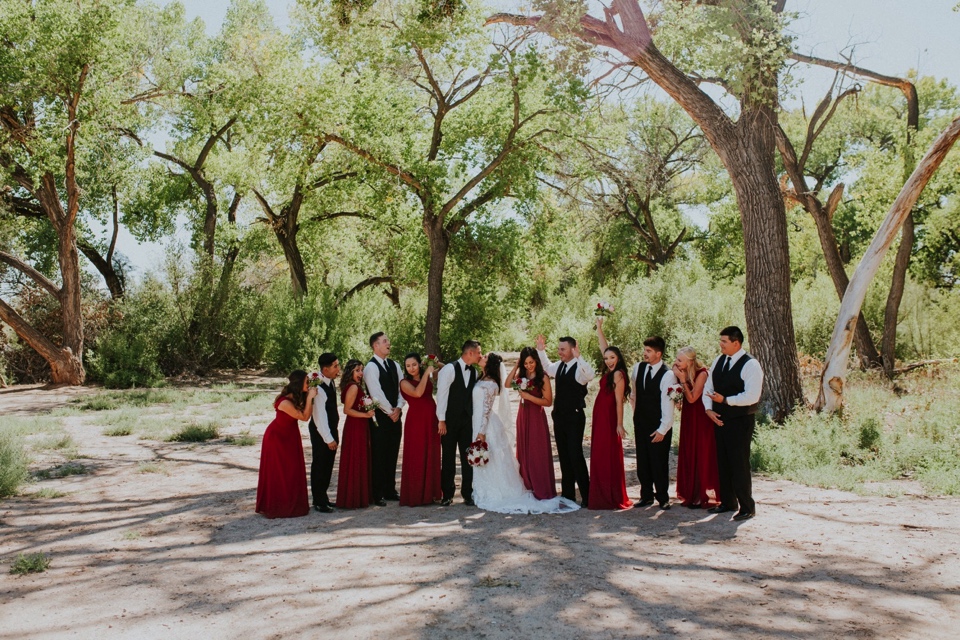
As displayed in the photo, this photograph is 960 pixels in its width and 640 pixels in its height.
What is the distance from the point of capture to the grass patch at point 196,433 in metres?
13.8

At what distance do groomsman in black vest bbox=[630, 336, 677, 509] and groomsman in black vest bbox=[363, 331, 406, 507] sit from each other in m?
2.67

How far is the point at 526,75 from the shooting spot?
19.5 meters

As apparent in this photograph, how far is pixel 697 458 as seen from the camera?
26.9 feet

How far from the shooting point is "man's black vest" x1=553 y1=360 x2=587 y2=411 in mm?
8227

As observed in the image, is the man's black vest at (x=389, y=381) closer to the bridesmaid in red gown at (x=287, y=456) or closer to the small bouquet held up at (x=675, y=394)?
the bridesmaid in red gown at (x=287, y=456)

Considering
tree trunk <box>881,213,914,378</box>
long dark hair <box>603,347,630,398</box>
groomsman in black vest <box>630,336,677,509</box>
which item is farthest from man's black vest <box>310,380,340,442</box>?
tree trunk <box>881,213,914,378</box>

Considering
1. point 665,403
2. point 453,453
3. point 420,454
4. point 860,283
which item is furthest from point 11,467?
point 860,283

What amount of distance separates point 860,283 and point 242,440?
10.7 m

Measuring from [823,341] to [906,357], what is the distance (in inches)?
102

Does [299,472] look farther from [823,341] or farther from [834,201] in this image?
[823,341]

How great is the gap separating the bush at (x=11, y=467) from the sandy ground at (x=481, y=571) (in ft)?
2.02

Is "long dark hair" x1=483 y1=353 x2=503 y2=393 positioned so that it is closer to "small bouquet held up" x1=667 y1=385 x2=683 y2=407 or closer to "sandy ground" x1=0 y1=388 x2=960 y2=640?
"sandy ground" x1=0 y1=388 x2=960 y2=640

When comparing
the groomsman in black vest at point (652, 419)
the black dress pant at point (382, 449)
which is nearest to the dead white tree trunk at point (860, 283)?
the groomsman in black vest at point (652, 419)

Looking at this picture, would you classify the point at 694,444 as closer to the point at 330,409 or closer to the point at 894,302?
the point at 330,409
